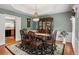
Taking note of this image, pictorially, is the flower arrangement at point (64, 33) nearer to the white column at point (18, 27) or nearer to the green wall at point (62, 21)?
the green wall at point (62, 21)

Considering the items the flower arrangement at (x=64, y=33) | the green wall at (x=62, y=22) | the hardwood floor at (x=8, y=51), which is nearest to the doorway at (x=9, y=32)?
the hardwood floor at (x=8, y=51)

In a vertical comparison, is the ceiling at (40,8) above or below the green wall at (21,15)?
above

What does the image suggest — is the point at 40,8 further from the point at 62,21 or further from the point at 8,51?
the point at 8,51

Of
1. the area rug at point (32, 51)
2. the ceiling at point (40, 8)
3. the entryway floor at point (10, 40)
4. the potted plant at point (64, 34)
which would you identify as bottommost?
the area rug at point (32, 51)

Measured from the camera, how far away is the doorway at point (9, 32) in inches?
95.1

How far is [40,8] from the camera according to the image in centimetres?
243

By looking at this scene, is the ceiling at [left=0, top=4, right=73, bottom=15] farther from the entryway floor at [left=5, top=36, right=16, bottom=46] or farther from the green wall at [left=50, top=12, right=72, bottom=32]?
the entryway floor at [left=5, top=36, right=16, bottom=46]

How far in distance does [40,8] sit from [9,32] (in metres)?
0.76

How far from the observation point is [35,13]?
8.04 feet

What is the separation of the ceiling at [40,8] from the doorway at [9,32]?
10.1 inches

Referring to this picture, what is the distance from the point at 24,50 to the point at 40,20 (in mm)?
673

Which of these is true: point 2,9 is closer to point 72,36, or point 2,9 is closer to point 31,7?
point 31,7

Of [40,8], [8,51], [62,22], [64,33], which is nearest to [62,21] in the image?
[62,22]
